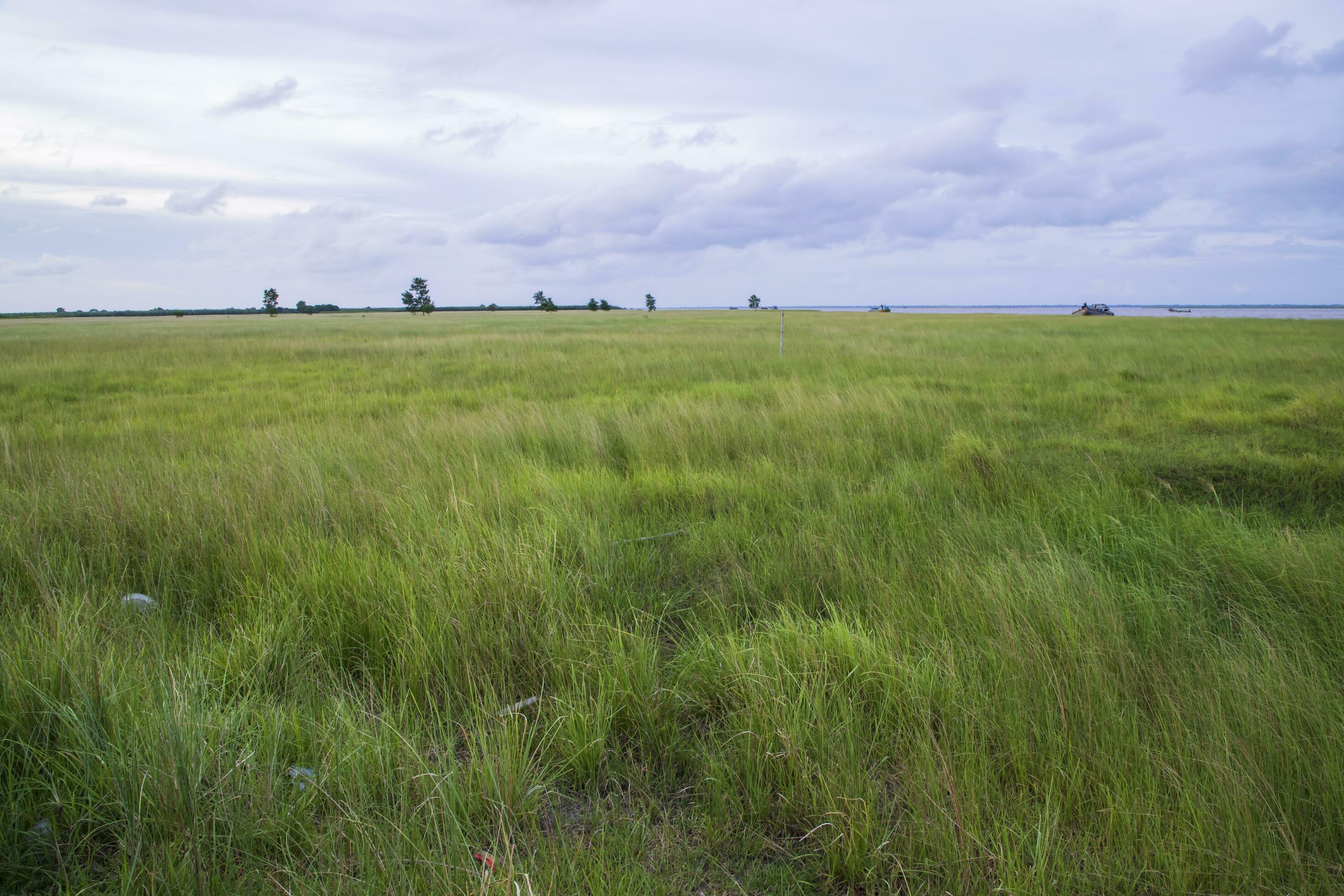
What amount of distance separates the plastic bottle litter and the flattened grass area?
9 cm

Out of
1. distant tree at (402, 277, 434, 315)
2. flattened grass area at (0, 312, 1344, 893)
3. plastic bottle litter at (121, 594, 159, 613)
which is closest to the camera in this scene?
flattened grass area at (0, 312, 1344, 893)

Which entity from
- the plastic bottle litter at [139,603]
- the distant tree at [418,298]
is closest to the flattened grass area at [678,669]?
the plastic bottle litter at [139,603]

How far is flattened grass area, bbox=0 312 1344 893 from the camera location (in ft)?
5.73

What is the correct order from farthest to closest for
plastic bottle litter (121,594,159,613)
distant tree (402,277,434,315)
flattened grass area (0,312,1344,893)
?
1. distant tree (402,277,434,315)
2. plastic bottle litter (121,594,159,613)
3. flattened grass area (0,312,1344,893)

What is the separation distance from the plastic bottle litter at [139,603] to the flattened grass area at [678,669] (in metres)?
0.09

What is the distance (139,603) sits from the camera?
123 inches

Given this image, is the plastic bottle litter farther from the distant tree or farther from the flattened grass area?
the distant tree

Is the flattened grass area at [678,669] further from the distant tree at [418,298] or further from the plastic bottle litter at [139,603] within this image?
the distant tree at [418,298]

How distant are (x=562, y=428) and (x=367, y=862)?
18.3 feet

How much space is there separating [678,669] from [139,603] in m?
2.72

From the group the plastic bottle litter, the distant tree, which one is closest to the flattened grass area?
the plastic bottle litter

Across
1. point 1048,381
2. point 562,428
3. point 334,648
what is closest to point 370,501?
point 334,648

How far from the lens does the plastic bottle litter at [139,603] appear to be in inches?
120

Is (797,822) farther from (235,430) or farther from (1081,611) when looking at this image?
(235,430)
